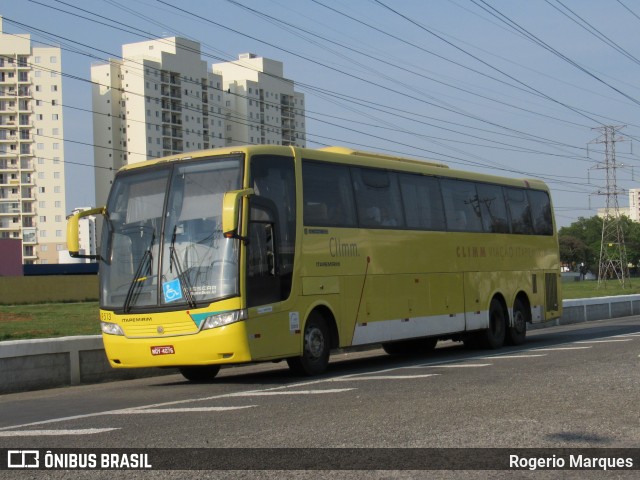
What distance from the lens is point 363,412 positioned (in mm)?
10195

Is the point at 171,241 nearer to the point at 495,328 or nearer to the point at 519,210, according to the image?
the point at 495,328

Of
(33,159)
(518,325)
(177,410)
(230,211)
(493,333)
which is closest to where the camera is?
(177,410)

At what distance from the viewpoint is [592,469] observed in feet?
23.2

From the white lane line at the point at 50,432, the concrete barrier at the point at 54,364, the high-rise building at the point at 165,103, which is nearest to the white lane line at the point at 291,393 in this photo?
the white lane line at the point at 50,432

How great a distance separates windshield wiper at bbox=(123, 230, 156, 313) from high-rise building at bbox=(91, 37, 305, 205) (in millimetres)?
119850

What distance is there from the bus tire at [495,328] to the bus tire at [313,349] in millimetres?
6855

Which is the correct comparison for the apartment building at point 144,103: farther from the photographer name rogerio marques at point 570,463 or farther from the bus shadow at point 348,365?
the photographer name rogerio marques at point 570,463

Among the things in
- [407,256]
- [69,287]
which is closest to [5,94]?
[69,287]

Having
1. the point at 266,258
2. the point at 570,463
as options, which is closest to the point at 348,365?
the point at 266,258

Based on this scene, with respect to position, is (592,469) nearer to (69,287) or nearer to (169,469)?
(169,469)

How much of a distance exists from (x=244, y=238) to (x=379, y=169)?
5036mm

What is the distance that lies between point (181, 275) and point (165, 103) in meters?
140

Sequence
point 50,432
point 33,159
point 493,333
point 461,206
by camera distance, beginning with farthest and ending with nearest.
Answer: point 33,159 → point 493,333 → point 461,206 → point 50,432

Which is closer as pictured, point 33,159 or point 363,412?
point 363,412
